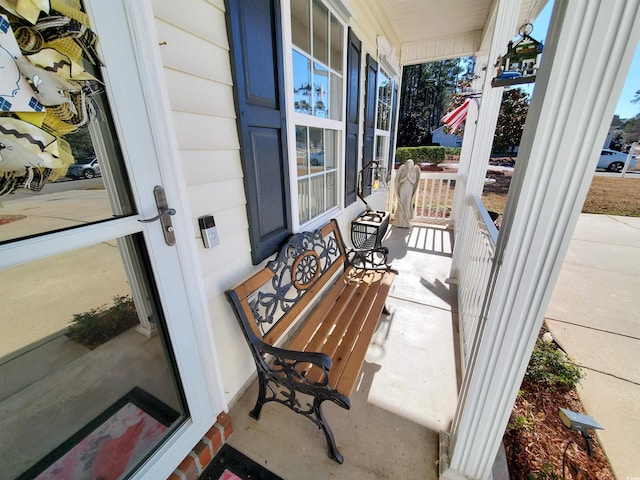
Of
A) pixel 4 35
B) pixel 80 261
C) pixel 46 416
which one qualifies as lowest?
pixel 46 416

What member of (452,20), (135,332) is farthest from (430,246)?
(135,332)

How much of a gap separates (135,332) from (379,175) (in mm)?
3478

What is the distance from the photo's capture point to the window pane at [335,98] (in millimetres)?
2188

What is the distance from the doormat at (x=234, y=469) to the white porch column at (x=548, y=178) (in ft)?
3.24

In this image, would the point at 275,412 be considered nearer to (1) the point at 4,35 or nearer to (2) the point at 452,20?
(1) the point at 4,35

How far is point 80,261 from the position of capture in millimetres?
792

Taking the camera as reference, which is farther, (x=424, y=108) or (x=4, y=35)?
(x=424, y=108)

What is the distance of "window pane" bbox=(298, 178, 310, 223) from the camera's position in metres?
1.93

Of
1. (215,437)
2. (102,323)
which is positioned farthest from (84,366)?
(215,437)

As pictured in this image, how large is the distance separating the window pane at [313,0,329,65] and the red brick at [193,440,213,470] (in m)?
2.45

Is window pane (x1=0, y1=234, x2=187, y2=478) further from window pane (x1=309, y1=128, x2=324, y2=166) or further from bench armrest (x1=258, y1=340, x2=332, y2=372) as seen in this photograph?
window pane (x1=309, y1=128, x2=324, y2=166)

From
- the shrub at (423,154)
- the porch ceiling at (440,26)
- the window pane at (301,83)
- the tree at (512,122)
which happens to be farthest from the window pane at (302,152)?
the shrub at (423,154)

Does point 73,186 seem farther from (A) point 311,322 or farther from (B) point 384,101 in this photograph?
(B) point 384,101

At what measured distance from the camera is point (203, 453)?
47.4 inches
